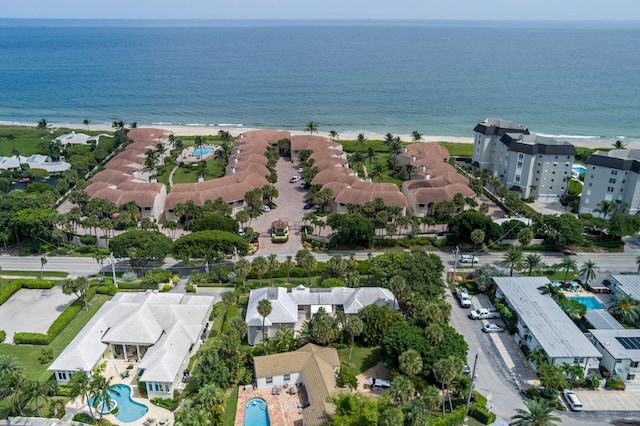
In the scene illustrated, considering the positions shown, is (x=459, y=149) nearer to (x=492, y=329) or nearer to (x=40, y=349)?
(x=492, y=329)

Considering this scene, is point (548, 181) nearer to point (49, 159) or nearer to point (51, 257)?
point (51, 257)

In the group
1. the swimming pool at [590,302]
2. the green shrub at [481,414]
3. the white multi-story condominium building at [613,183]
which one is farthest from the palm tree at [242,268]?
the white multi-story condominium building at [613,183]

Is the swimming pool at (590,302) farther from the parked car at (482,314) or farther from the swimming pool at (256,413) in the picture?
the swimming pool at (256,413)

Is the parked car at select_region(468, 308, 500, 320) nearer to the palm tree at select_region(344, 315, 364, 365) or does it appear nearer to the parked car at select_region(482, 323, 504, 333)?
the parked car at select_region(482, 323, 504, 333)

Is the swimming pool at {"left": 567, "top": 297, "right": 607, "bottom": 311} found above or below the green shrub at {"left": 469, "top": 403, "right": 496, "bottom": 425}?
above

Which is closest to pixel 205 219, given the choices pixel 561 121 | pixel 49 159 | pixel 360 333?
pixel 360 333

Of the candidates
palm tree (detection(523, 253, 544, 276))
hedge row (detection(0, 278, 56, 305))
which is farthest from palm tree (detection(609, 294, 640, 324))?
hedge row (detection(0, 278, 56, 305))

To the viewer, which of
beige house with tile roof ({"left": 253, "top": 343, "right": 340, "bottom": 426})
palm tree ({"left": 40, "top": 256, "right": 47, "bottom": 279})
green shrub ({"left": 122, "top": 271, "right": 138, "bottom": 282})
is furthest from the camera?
palm tree ({"left": 40, "top": 256, "right": 47, "bottom": 279})
